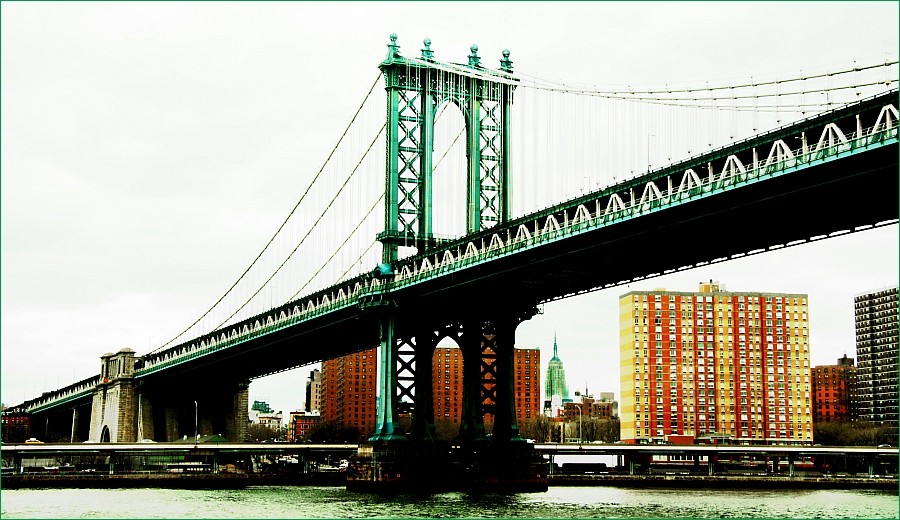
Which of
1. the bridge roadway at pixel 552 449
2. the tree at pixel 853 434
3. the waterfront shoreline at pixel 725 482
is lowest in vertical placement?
the waterfront shoreline at pixel 725 482

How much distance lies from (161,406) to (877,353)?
98153 millimetres

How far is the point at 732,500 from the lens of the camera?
259 ft

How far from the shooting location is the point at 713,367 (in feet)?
521

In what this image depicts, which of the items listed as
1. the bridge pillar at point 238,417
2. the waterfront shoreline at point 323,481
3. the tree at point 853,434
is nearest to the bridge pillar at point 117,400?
the bridge pillar at point 238,417

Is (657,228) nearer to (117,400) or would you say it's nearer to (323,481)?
(323,481)

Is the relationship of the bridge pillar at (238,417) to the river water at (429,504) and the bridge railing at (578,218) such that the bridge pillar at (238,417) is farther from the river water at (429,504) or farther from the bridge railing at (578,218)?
the river water at (429,504)

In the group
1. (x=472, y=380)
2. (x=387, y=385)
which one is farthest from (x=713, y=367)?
(x=387, y=385)

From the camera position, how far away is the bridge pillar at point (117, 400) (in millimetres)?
133500

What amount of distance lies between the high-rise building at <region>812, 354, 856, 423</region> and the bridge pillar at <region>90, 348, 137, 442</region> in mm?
102763

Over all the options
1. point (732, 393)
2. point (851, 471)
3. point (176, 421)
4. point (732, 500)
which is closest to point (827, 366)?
point (732, 393)

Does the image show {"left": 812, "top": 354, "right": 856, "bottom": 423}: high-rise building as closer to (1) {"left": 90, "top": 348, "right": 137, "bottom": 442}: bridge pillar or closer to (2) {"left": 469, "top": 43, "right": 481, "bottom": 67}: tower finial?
(1) {"left": 90, "top": 348, "right": 137, "bottom": 442}: bridge pillar

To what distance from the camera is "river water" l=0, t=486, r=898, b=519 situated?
6056 cm

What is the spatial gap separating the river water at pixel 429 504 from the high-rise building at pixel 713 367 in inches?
2560

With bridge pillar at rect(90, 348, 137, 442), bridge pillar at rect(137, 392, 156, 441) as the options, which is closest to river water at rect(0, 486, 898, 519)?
bridge pillar at rect(90, 348, 137, 442)
